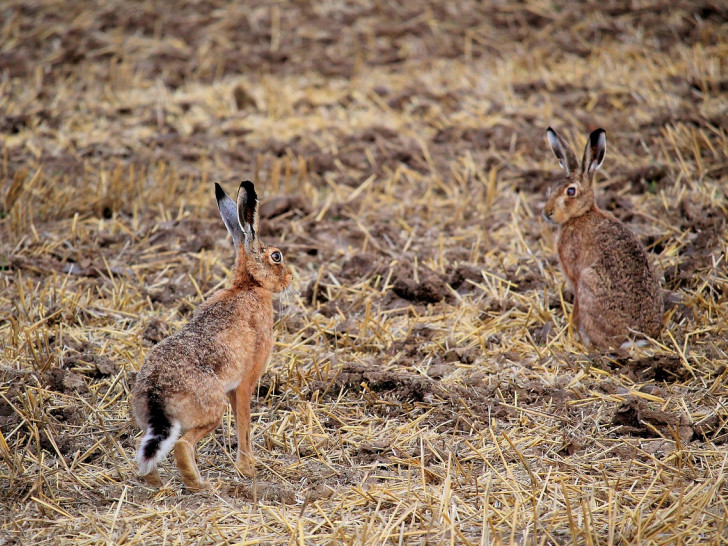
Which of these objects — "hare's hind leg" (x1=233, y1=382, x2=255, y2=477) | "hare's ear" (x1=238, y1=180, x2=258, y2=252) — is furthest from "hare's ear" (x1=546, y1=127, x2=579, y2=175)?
"hare's hind leg" (x1=233, y1=382, x2=255, y2=477)

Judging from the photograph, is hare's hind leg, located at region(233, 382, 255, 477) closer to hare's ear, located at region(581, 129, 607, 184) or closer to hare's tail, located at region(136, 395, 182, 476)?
hare's tail, located at region(136, 395, 182, 476)

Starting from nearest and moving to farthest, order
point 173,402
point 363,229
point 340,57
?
1. point 173,402
2. point 363,229
3. point 340,57

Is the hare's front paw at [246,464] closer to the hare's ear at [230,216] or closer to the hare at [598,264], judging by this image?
the hare's ear at [230,216]

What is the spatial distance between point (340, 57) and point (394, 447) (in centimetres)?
818

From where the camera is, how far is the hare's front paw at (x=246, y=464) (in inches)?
172

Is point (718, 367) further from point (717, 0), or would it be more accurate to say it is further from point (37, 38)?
point (37, 38)

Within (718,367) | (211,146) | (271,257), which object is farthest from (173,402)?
(211,146)

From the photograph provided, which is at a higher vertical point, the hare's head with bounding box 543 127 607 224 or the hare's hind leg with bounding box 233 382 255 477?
the hare's head with bounding box 543 127 607 224

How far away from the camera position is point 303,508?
3816 mm

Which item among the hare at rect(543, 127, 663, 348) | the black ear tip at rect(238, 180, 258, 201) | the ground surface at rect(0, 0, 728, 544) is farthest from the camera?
the hare at rect(543, 127, 663, 348)

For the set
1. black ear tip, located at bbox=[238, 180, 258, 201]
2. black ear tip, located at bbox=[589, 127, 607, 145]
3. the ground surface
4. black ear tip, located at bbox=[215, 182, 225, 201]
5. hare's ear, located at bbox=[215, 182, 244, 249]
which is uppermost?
black ear tip, located at bbox=[238, 180, 258, 201]

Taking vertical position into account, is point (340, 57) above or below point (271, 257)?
below

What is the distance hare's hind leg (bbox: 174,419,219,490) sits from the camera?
4.00m

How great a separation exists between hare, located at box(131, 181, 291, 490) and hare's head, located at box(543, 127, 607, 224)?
235cm
